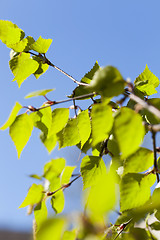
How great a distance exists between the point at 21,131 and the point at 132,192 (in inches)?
6.1

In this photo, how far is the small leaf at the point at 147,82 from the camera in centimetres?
50

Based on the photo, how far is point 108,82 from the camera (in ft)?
0.92

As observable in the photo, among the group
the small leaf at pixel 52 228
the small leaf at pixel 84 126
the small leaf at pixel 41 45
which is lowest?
the small leaf at pixel 52 228

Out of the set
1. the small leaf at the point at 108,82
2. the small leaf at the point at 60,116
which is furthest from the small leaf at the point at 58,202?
the small leaf at the point at 108,82

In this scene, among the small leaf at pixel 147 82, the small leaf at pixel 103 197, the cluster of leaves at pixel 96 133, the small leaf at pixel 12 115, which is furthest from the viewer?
the small leaf at pixel 147 82

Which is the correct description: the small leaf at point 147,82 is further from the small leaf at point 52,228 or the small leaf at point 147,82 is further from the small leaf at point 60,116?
the small leaf at point 52,228

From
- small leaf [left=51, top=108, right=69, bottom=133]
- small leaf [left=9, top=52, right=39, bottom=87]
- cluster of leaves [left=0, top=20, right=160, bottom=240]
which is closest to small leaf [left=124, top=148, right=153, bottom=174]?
cluster of leaves [left=0, top=20, right=160, bottom=240]

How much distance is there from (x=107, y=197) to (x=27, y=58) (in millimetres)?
406

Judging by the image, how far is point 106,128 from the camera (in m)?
0.30

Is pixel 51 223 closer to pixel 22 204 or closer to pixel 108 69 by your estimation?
pixel 108 69

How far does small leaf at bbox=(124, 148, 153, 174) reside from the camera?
1.18 ft

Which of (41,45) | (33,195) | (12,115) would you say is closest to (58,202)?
(33,195)

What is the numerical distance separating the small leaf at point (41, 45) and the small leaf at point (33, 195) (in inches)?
9.3

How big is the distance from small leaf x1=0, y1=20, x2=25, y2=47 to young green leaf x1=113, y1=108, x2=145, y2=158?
351 millimetres
